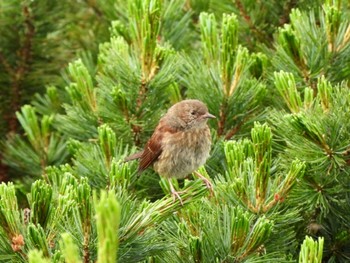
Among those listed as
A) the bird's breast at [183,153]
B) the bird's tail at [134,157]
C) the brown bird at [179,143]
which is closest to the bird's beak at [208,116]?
the brown bird at [179,143]

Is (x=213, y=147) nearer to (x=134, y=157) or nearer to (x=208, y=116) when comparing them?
(x=208, y=116)

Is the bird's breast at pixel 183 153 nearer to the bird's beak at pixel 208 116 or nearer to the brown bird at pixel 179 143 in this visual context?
the brown bird at pixel 179 143

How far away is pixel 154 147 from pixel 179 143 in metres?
0.32

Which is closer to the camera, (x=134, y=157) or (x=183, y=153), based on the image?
(x=134, y=157)

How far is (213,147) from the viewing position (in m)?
3.49

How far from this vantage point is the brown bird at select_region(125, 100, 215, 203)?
349cm

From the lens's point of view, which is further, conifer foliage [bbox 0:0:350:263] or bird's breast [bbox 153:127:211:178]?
bird's breast [bbox 153:127:211:178]

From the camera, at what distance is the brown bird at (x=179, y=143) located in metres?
3.49

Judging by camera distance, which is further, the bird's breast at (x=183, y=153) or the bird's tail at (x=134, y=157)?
the bird's breast at (x=183, y=153)

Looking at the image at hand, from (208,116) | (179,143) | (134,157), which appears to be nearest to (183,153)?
(179,143)

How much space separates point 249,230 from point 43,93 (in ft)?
8.07

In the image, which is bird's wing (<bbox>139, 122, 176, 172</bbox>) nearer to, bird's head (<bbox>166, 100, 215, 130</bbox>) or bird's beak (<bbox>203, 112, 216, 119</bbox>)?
bird's head (<bbox>166, 100, 215, 130</bbox>)

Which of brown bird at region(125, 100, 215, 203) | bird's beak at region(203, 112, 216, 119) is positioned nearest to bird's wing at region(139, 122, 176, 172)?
brown bird at region(125, 100, 215, 203)

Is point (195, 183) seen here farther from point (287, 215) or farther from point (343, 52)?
point (343, 52)
